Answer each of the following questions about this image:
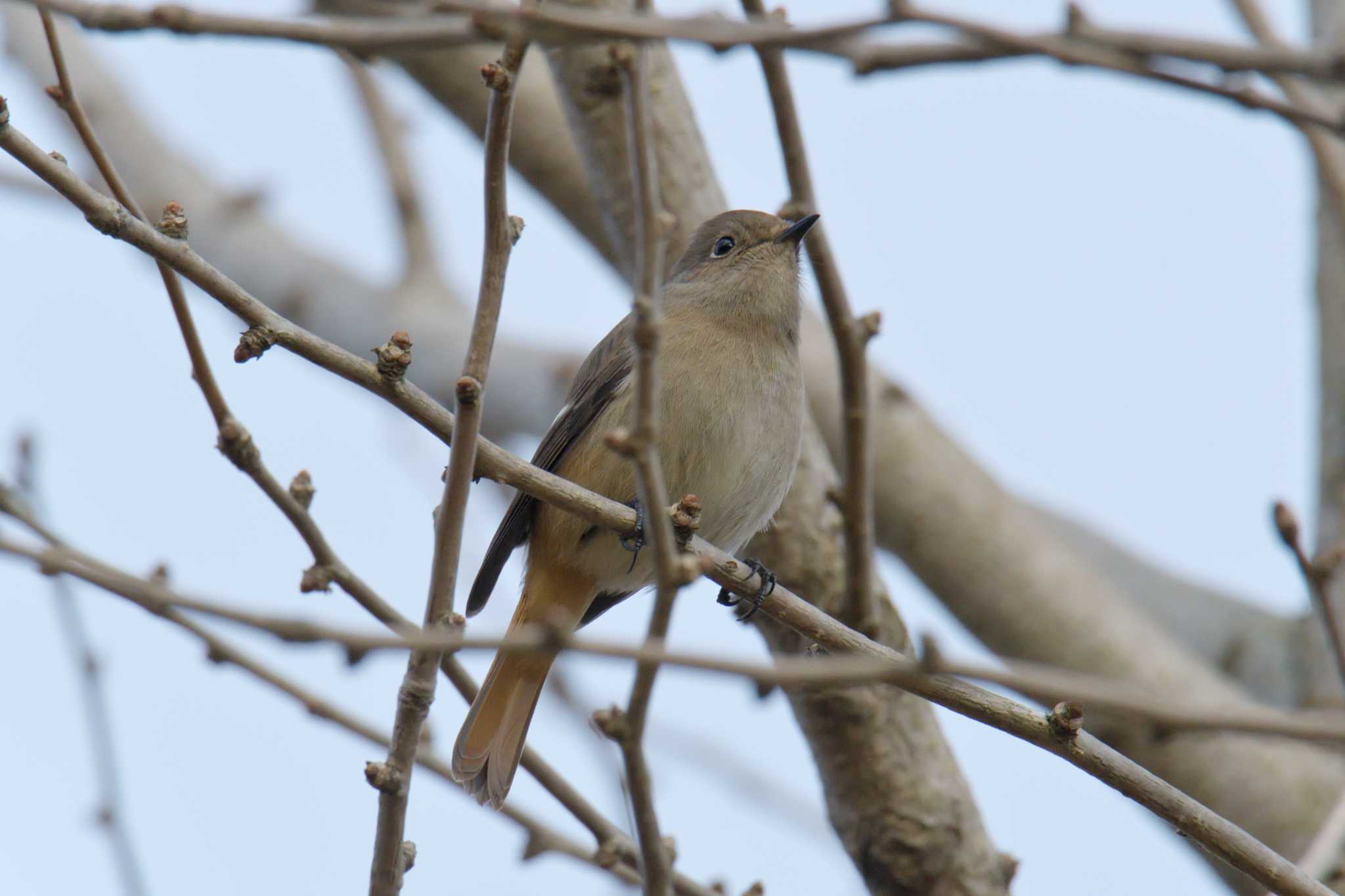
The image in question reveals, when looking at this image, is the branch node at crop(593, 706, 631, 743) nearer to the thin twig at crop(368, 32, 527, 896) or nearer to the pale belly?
the thin twig at crop(368, 32, 527, 896)

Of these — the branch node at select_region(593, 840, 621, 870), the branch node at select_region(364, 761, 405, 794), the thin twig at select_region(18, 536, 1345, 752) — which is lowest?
the thin twig at select_region(18, 536, 1345, 752)

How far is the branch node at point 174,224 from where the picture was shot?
102 inches

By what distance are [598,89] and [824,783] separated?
221 cm

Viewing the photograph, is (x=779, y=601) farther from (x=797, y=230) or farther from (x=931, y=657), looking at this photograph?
(x=797, y=230)

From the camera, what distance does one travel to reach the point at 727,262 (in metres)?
4.94

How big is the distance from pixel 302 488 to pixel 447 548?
78 centimetres

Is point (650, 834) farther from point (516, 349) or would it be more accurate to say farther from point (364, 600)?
point (516, 349)

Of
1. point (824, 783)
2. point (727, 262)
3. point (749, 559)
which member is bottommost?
point (824, 783)

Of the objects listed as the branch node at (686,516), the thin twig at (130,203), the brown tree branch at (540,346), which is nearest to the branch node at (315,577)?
the thin twig at (130,203)

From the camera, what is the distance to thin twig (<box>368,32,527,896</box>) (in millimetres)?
2443

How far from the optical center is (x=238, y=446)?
9.29ft

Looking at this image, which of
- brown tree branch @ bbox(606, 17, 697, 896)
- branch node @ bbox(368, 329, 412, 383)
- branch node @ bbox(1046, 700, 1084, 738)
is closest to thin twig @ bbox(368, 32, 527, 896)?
branch node @ bbox(368, 329, 412, 383)

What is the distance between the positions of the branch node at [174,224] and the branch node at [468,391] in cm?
60

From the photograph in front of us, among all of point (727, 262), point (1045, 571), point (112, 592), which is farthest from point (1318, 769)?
point (112, 592)
